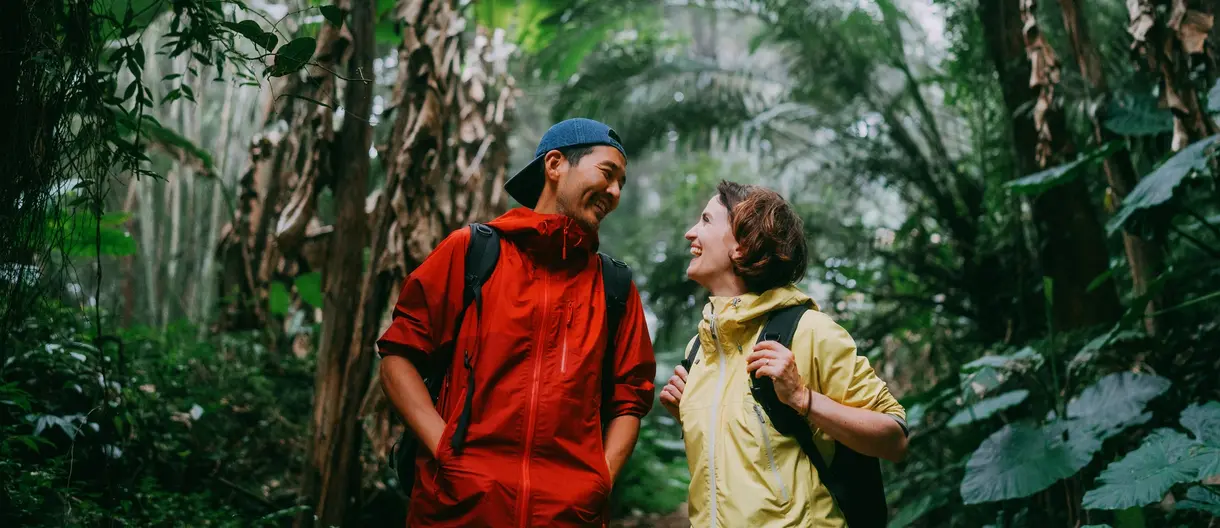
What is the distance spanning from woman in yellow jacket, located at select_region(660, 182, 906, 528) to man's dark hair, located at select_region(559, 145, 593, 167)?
380 mm

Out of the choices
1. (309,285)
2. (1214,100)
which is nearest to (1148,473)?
(1214,100)

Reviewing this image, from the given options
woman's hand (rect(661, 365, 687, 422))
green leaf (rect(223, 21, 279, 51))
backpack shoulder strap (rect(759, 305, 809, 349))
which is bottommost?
woman's hand (rect(661, 365, 687, 422))

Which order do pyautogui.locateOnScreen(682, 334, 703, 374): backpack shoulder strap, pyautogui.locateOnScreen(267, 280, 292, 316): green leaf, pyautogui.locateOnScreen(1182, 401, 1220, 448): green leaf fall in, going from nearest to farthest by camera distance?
1. pyautogui.locateOnScreen(682, 334, 703, 374): backpack shoulder strap
2. pyautogui.locateOnScreen(1182, 401, 1220, 448): green leaf
3. pyautogui.locateOnScreen(267, 280, 292, 316): green leaf

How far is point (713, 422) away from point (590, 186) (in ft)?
2.38

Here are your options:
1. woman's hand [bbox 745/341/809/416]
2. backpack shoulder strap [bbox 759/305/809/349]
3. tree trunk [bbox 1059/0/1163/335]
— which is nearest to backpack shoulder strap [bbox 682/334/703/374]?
backpack shoulder strap [bbox 759/305/809/349]

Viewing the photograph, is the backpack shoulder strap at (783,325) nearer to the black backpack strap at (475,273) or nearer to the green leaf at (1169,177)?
the black backpack strap at (475,273)

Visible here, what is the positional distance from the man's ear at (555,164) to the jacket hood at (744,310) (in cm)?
57

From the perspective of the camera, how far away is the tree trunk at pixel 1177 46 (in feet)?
12.1

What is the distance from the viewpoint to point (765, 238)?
2.31 meters

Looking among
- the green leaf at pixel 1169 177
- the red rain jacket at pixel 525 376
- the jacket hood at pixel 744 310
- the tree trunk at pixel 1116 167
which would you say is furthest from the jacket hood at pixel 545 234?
the tree trunk at pixel 1116 167

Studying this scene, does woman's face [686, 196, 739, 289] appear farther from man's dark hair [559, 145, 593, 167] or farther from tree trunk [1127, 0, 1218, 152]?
tree trunk [1127, 0, 1218, 152]

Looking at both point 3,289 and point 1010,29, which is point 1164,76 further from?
point 3,289

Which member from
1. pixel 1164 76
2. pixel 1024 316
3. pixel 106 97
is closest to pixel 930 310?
pixel 1024 316

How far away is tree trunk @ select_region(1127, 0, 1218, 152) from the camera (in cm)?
369
